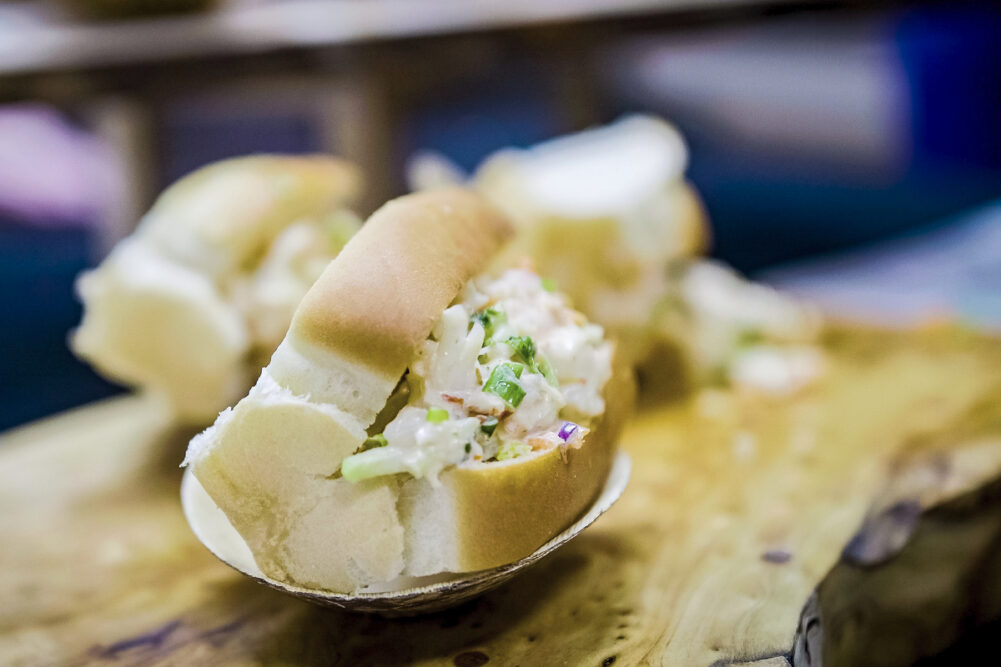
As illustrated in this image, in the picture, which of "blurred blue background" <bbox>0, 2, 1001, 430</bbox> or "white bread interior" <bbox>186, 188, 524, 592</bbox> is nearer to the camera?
"white bread interior" <bbox>186, 188, 524, 592</bbox>

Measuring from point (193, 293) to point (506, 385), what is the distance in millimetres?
1154

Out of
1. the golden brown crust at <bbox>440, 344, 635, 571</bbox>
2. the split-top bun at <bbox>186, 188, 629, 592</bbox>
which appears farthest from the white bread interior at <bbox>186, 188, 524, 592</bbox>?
the golden brown crust at <bbox>440, 344, 635, 571</bbox>

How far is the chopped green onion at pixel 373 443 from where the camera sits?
4.42ft

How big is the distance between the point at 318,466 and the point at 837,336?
7.10ft

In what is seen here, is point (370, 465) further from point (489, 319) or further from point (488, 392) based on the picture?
point (489, 319)

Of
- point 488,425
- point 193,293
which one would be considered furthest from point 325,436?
point 193,293

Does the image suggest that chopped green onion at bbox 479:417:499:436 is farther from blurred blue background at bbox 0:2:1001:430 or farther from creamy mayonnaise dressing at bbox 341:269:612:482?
blurred blue background at bbox 0:2:1001:430

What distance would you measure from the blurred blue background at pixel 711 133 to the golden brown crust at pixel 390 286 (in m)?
1.51

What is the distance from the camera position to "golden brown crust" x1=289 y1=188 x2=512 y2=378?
1.32m

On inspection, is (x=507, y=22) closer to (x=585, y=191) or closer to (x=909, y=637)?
(x=585, y=191)

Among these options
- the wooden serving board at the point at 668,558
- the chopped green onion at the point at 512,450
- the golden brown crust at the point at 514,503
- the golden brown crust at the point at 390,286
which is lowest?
the wooden serving board at the point at 668,558

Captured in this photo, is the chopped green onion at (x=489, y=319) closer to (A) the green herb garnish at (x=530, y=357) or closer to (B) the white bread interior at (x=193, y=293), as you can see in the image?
(A) the green herb garnish at (x=530, y=357)

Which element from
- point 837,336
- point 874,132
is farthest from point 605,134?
point 874,132

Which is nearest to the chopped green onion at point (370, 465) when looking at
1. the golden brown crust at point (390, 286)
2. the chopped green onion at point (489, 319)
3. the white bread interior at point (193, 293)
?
the golden brown crust at point (390, 286)
